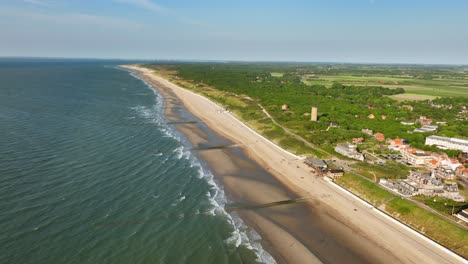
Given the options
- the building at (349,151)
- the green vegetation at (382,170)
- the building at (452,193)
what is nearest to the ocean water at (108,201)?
the green vegetation at (382,170)

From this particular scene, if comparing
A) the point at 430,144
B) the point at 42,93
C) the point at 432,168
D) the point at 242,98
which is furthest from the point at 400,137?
the point at 42,93

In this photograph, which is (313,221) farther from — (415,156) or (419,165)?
(415,156)

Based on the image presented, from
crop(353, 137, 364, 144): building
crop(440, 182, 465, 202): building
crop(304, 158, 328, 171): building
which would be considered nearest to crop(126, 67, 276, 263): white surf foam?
crop(304, 158, 328, 171): building

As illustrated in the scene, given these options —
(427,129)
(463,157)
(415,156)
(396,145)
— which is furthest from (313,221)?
(427,129)

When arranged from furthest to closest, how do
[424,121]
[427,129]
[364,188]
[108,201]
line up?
1. [424,121]
2. [427,129]
3. [364,188]
4. [108,201]

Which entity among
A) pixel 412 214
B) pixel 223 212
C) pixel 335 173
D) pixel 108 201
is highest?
pixel 108 201

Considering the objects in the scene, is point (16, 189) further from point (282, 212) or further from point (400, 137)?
point (400, 137)

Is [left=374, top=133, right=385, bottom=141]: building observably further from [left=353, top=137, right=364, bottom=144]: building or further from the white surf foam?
the white surf foam
